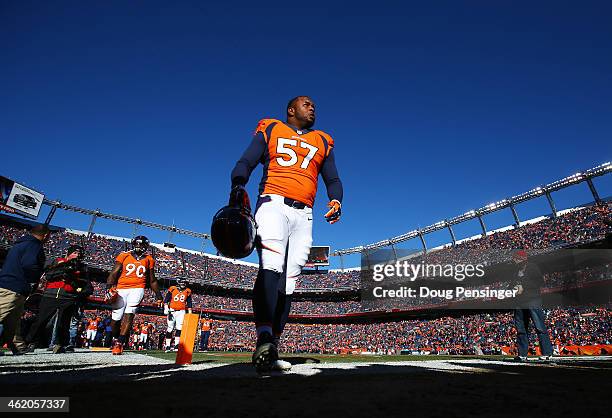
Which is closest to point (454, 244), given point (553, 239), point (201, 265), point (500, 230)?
point (500, 230)

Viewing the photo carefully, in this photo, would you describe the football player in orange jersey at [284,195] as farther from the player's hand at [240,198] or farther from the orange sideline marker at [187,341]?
the orange sideline marker at [187,341]

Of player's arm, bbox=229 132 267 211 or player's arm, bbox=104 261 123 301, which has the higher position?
player's arm, bbox=229 132 267 211

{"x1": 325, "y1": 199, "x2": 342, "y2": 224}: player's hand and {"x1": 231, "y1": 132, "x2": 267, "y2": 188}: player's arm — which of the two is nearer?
{"x1": 231, "y1": 132, "x2": 267, "y2": 188}: player's arm

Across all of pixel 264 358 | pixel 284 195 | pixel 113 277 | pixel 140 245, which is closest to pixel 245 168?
pixel 284 195

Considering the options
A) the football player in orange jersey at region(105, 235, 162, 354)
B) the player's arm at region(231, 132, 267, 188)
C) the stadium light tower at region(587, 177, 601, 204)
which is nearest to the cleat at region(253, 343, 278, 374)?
the player's arm at region(231, 132, 267, 188)

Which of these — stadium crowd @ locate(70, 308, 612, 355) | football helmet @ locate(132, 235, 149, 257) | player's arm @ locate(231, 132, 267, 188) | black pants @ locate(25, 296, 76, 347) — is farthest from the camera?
stadium crowd @ locate(70, 308, 612, 355)

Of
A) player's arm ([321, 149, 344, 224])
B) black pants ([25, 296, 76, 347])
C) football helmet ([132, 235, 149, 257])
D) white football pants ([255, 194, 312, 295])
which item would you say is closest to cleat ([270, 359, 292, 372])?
white football pants ([255, 194, 312, 295])

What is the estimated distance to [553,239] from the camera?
86.6ft

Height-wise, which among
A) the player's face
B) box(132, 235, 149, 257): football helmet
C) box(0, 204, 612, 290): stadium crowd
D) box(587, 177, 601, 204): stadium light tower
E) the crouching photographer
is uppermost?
box(587, 177, 601, 204): stadium light tower

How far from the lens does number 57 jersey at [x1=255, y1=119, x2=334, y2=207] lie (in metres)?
3.07

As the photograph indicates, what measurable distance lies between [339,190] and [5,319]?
405 centimetres

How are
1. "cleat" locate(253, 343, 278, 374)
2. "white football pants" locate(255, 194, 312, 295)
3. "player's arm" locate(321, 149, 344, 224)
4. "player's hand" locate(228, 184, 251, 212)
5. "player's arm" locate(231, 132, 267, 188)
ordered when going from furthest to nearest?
1. "player's arm" locate(321, 149, 344, 224)
2. "player's arm" locate(231, 132, 267, 188)
3. "white football pants" locate(255, 194, 312, 295)
4. "player's hand" locate(228, 184, 251, 212)
5. "cleat" locate(253, 343, 278, 374)

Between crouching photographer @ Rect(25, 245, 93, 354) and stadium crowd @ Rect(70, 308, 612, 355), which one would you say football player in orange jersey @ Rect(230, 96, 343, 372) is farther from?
stadium crowd @ Rect(70, 308, 612, 355)

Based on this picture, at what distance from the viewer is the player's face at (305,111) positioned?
3.53m
